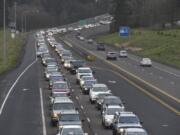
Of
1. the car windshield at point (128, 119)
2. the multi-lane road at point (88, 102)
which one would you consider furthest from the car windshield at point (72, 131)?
the multi-lane road at point (88, 102)

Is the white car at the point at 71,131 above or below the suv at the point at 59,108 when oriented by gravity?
above

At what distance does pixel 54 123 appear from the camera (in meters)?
39.2

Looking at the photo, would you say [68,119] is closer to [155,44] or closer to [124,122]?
[124,122]

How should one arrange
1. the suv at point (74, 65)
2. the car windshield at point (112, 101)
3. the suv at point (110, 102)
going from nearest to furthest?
the suv at point (110, 102), the car windshield at point (112, 101), the suv at point (74, 65)

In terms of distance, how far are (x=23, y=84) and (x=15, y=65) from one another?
A: 2592 cm

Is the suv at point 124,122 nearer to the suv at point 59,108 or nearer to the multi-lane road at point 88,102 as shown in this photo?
the multi-lane road at point 88,102

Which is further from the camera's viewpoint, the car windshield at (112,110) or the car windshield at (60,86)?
the car windshield at (60,86)

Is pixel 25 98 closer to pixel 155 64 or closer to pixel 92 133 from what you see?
pixel 92 133

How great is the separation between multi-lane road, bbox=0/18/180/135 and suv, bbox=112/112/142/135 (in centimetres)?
162

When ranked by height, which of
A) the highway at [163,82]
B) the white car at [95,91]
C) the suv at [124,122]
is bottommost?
the highway at [163,82]

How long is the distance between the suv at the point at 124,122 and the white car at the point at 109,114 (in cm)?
231

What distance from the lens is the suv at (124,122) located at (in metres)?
33.9

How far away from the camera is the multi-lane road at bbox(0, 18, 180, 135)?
39.1 m

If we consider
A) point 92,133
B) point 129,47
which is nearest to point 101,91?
point 92,133
